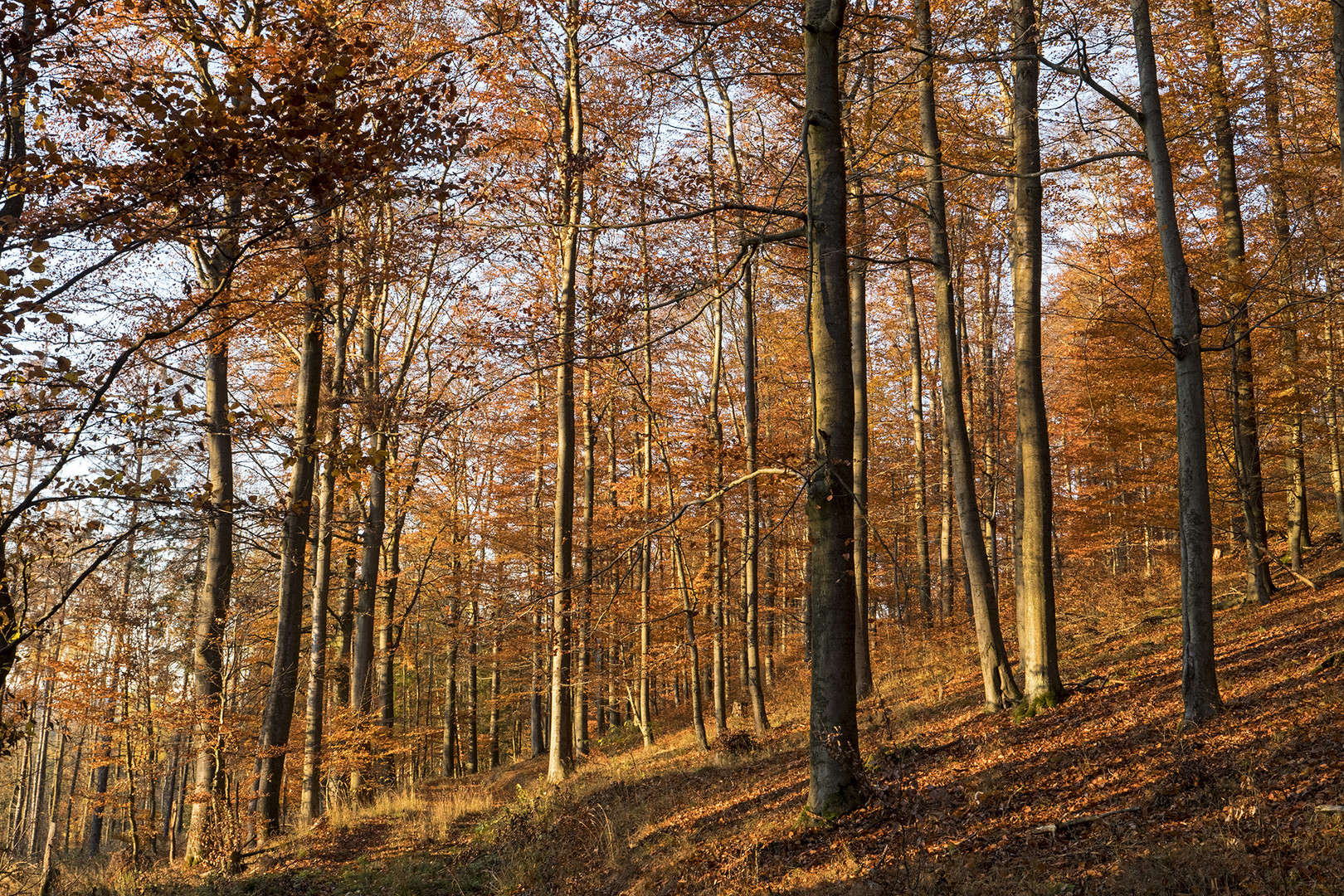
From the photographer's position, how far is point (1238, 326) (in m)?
12.7

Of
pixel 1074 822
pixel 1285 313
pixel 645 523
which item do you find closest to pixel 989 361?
pixel 1285 313

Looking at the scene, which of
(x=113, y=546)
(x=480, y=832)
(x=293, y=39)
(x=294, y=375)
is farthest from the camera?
(x=294, y=375)

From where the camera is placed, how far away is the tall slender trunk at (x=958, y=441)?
9312 millimetres

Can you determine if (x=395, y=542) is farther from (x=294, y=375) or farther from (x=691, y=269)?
(x=691, y=269)

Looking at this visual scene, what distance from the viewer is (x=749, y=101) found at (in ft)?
51.0

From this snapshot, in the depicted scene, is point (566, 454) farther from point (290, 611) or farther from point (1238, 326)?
point (1238, 326)

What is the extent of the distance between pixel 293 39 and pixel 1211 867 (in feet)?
23.7

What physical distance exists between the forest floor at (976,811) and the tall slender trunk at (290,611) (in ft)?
3.28

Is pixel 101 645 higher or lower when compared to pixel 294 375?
lower

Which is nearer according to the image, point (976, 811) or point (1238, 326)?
point (976, 811)

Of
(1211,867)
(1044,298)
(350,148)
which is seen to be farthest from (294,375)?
(1044,298)

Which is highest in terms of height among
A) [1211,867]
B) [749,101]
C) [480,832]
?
[749,101]

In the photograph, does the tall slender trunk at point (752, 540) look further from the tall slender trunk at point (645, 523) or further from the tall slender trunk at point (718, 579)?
the tall slender trunk at point (645, 523)

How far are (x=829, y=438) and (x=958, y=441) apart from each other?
12.0 ft
